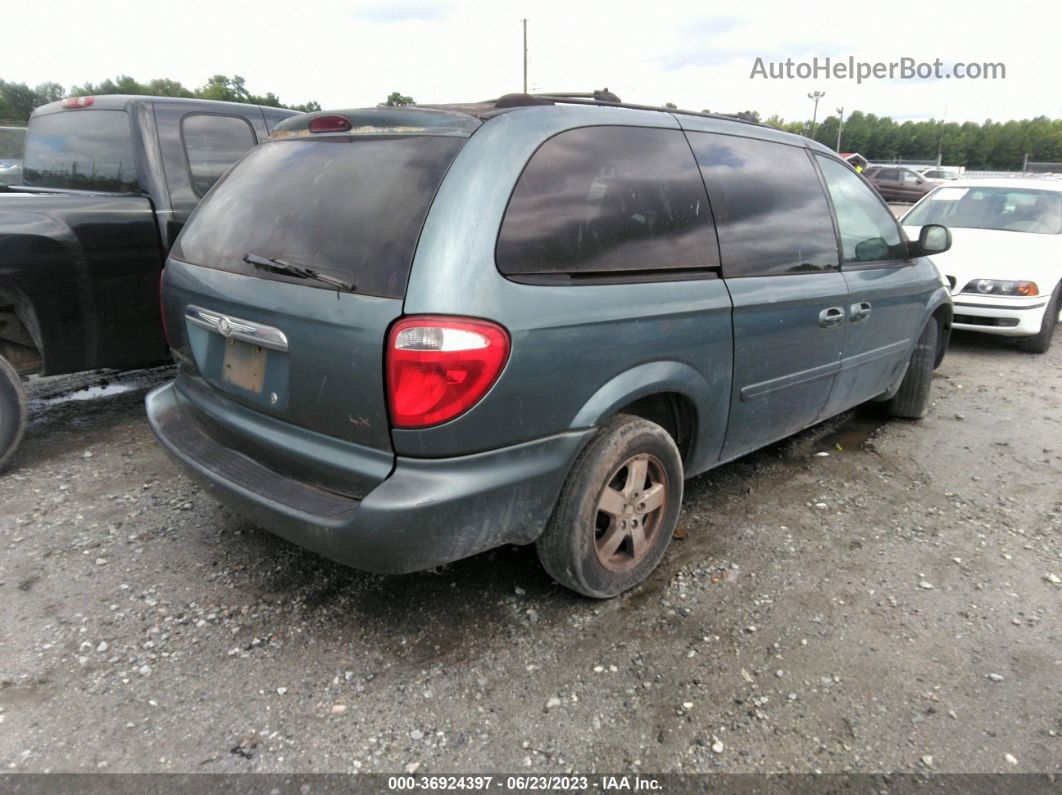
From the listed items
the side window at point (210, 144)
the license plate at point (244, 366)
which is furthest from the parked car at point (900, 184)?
the license plate at point (244, 366)

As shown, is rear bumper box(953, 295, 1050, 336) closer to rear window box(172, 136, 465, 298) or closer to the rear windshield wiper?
rear window box(172, 136, 465, 298)

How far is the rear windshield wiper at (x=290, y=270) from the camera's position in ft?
7.23

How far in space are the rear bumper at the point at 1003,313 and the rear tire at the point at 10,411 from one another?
7437 millimetres

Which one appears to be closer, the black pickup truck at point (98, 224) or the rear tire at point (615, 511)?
the rear tire at point (615, 511)

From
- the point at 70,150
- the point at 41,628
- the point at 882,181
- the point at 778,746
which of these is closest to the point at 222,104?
the point at 70,150

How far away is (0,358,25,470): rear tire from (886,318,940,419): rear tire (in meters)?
5.20

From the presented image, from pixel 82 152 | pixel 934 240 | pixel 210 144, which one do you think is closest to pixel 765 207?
pixel 934 240

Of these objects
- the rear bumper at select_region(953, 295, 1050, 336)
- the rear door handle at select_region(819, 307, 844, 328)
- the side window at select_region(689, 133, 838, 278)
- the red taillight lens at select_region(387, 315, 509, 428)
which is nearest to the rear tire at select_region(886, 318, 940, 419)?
the rear door handle at select_region(819, 307, 844, 328)

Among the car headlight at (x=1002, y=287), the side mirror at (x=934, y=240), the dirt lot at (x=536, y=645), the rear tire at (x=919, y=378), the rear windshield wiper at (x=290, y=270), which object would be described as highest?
the rear windshield wiper at (x=290, y=270)

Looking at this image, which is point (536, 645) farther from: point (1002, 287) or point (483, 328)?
point (1002, 287)

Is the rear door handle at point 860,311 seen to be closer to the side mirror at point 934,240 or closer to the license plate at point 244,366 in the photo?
the side mirror at point 934,240

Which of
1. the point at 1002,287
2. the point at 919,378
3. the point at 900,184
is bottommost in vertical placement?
the point at 919,378

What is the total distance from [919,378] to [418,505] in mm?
3990

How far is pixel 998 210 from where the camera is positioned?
7.67 m
